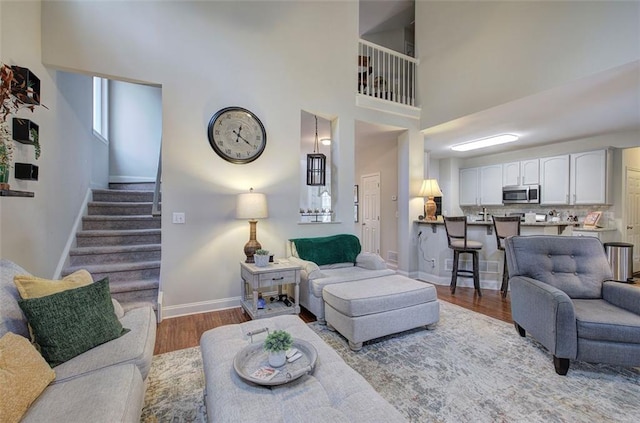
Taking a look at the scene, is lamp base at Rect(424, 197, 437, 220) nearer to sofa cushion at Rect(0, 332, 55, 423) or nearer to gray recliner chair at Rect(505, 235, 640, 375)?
gray recliner chair at Rect(505, 235, 640, 375)

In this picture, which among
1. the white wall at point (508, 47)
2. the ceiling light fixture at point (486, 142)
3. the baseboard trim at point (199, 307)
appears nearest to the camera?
the white wall at point (508, 47)

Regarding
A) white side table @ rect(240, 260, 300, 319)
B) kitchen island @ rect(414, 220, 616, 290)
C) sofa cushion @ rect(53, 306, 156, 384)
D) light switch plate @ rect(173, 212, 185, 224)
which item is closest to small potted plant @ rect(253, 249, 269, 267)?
white side table @ rect(240, 260, 300, 319)

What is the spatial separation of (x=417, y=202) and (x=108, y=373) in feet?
14.8

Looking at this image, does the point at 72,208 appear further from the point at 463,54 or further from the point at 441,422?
the point at 463,54

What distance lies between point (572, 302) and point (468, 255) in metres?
2.16

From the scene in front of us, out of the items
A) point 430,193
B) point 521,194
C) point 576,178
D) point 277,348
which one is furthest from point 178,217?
point 576,178

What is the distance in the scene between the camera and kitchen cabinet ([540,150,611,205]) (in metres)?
4.75

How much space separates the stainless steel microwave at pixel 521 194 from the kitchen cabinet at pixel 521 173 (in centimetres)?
11

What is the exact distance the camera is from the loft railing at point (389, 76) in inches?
179

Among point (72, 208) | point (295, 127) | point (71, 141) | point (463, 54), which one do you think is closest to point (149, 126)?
point (71, 141)

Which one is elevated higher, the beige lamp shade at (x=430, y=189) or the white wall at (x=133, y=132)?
the white wall at (x=133, y=132)

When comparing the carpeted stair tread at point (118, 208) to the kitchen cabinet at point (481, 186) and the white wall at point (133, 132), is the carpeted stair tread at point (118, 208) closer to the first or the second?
the white wall at point (133, 132)

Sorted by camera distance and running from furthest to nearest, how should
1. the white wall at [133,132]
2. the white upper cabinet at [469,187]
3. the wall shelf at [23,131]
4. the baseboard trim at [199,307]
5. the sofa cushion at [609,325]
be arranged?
the white upper cabinet at [469,187], the white wall at [133,132], the baseboard trim at [199,307], the wall shelf at [23,131], the sofa cushion at [609,325]

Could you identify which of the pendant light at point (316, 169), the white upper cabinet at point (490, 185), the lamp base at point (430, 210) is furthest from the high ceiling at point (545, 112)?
the lamp base at point (430, 210)
